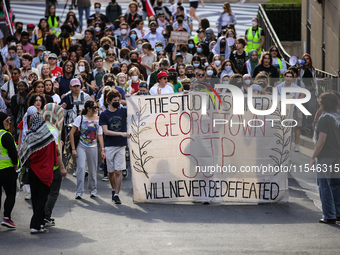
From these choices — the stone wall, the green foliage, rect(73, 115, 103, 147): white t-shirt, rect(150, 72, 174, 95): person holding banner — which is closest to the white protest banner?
rect(73, 115, 103, 147): white t-shirt

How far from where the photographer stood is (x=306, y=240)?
772 centimetres

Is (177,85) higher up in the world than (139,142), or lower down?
higher up

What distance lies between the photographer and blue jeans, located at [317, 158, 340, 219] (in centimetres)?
846

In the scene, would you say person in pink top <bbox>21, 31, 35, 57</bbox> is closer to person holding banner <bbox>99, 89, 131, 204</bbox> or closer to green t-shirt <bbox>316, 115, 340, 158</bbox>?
person holding banner <bbox>99, 89, 131, 204</bbox>

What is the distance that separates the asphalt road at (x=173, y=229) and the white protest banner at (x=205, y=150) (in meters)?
0.28

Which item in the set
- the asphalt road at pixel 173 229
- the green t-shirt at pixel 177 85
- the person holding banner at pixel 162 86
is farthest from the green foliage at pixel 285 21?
the asphalt road at pixel 173 229

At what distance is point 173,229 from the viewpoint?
8320mm

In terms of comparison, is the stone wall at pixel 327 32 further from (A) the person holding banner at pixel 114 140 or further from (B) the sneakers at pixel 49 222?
(B) the sneakers at pixel 49 222

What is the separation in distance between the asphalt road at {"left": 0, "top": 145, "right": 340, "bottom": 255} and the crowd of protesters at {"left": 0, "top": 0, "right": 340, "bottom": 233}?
0.40 metres

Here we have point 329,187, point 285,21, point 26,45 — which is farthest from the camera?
point 285,21

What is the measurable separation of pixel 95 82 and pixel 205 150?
5200 mm

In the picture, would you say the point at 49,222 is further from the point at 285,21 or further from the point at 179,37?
the point at 285,21

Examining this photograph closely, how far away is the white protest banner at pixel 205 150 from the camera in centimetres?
983

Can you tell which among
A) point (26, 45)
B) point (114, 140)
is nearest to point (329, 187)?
point (114, 140)
